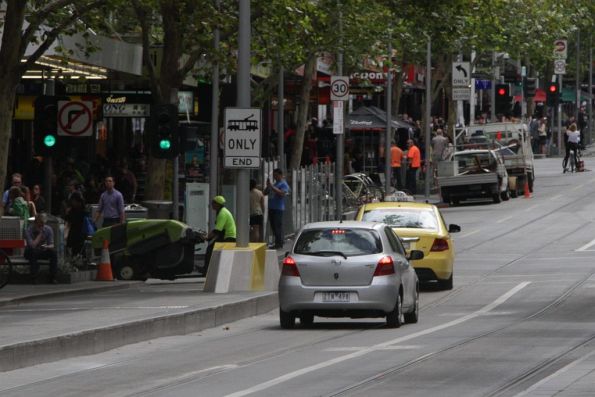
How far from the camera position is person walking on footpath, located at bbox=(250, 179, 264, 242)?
36812 mm

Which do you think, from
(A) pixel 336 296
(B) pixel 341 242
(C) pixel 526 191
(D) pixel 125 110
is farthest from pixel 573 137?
(A) pixel 336 296

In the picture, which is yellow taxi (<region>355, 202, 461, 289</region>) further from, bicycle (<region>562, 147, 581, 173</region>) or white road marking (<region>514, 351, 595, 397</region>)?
bicycle (<region>562, 147, 581, 173</region>)

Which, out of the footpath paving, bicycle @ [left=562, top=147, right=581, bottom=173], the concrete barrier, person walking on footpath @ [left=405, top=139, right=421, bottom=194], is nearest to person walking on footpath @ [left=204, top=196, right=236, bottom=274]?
the footpath paving

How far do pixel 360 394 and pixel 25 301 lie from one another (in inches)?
466

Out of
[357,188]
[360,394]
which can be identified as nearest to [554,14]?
[357,188]

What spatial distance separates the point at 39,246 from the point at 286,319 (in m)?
7.66

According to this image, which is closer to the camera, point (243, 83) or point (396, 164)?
point (243, 83)

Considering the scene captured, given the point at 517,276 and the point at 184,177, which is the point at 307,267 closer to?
the point at 517,276

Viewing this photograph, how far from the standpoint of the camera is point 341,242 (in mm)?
22094

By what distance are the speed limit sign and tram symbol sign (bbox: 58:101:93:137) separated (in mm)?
12300

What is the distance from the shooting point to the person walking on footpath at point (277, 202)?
37.7 meters

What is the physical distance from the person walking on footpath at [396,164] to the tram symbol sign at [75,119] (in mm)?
26856

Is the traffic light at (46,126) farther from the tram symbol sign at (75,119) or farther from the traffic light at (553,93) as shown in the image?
the traffic light at (553,93)

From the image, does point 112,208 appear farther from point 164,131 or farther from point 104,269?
point 164,131
